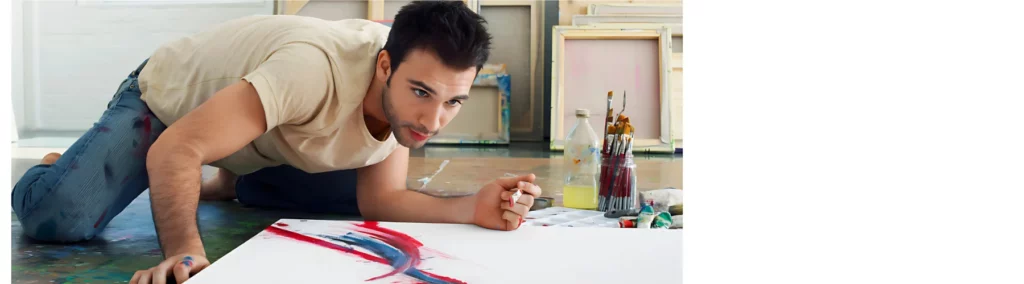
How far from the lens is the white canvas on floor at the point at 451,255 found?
0.86m

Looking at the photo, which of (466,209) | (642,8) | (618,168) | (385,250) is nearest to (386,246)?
(385,250)

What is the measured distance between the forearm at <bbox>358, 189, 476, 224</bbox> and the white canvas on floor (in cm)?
6

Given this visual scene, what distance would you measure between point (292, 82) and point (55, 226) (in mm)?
517

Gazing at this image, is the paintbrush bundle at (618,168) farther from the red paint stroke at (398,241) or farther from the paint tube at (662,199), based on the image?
the red paint stroke at (398,241)

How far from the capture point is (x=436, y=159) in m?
2.95

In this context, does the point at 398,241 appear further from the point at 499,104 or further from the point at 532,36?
the point at 532,36

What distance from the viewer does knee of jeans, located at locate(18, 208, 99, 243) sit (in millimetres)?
1229

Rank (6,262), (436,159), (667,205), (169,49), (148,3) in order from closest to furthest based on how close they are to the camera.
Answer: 1. (6,262)
2. (169,49)
3. (667,205)
4. (436,159)
5. (148,3)

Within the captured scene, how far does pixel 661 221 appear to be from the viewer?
132 cm

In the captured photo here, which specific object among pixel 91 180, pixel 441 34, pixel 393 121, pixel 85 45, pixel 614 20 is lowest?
pixel 91 180

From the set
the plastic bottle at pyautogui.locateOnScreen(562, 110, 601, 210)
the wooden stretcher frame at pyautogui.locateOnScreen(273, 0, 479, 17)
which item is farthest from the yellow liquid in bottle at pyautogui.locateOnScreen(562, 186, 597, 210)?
the wooden stretcher frame at pyautogui.locateOnScreen(273, 0, 479, 17)
